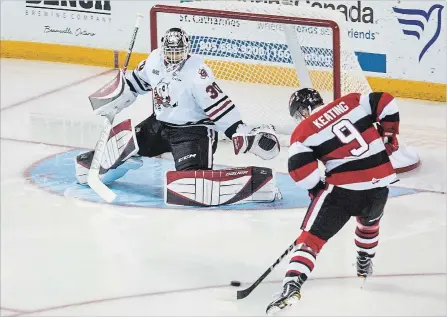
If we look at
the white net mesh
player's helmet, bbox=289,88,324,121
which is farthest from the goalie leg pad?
player's helmet, bbox=289,88,324,121

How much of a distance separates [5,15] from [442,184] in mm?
3455

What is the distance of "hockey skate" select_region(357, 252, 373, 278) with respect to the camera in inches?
214

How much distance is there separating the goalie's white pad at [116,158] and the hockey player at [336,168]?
154 centimetres

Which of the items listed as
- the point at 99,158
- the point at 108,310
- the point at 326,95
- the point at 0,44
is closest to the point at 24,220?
the point at 99,158

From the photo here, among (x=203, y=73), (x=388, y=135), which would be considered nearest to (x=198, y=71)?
(x=203, y=73)

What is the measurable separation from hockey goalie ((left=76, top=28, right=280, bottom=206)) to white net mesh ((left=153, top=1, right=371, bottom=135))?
685 millimetres

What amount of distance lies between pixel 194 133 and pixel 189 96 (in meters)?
0.19

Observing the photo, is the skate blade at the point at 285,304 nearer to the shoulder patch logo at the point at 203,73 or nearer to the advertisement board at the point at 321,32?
the shoulder patch logo at the point at 203,73

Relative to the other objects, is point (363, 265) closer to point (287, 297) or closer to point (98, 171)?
point (287, 297)

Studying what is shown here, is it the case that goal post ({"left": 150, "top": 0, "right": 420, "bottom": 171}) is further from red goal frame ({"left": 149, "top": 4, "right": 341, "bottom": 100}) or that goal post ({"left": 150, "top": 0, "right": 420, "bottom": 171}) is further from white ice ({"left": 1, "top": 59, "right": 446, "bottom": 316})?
white ice ({"left": 1, "top": 59, "right": 446, "bottom": 316})

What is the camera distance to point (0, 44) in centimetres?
918

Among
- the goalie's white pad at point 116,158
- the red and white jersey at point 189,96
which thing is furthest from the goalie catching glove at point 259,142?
the goalie's white pad at point 116,158

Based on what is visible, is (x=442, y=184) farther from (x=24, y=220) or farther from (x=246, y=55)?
(x=24, y=220)

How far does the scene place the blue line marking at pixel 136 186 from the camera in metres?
6.53
